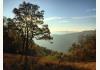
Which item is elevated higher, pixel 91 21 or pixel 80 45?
pixel 91 21

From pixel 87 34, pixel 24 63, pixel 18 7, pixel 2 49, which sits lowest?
pixel 24 63

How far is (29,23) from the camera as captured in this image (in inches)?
73.2

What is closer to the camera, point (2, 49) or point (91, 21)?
point (91, 21)

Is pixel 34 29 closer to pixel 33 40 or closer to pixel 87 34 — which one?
pixel 33 40

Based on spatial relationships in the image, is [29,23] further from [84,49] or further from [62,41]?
[84,49]

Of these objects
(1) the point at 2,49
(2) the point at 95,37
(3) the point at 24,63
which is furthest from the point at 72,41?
(1) the point at 2,49

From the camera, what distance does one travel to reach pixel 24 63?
185 cm

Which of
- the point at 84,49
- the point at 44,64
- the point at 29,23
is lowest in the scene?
the point at 44,64

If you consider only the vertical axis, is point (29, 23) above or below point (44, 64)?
above

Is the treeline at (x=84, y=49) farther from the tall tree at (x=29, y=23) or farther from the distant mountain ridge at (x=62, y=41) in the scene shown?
the tall tree at (x=29, y=23)

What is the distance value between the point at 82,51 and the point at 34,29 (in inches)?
17.5

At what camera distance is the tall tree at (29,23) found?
183 centimetres

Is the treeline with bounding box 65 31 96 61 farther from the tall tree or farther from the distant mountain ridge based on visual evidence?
the tall tree

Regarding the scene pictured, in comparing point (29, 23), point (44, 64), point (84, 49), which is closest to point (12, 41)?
point (29, 23)
